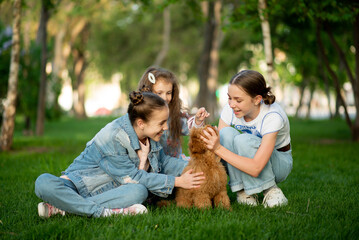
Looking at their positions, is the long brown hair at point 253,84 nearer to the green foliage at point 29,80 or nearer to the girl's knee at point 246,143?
the girl's knee at point 246,143

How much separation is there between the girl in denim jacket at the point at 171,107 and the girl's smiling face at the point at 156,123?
0.68m

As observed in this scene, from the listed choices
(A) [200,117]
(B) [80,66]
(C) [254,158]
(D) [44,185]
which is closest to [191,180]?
(C) [254,158]

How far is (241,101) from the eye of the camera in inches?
135

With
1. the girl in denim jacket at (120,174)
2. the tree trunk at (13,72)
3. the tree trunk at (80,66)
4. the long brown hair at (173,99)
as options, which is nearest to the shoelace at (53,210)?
the girl in denim jacket at (120,174)

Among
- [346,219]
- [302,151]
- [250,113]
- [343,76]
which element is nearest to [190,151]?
[250,113]

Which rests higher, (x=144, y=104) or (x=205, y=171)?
(x=144, y=104)

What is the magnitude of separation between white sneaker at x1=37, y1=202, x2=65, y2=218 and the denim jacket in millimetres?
259

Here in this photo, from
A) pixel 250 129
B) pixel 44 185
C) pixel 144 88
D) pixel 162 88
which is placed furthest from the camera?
pixel 162 88

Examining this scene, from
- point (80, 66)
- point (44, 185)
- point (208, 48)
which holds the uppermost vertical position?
point (80, 66)

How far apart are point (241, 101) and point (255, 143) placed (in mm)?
421

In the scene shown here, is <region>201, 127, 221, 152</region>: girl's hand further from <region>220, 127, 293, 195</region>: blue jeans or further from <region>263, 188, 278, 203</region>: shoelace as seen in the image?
<region>263, 188, 278, 203</region>: shoelace

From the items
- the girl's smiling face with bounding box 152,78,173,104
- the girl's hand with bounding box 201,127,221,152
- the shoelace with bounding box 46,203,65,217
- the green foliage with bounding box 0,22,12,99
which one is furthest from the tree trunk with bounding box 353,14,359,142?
the green foliage with bounding box 0,22,12,99

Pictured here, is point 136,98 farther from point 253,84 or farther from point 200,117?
point 253,84

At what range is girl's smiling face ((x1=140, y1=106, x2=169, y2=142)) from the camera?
130 inches
